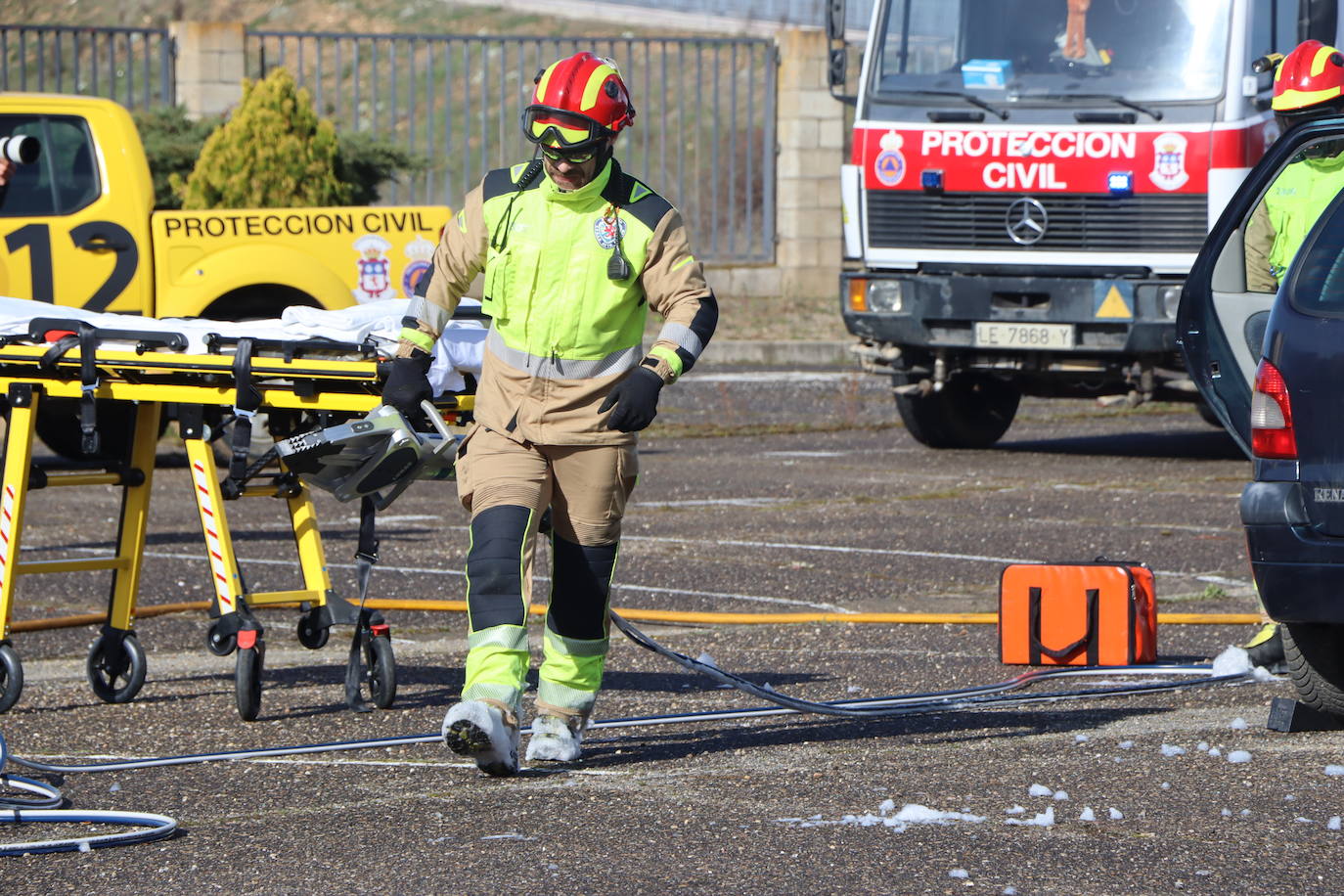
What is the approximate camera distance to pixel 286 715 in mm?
6664

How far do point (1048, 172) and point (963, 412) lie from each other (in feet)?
6.51

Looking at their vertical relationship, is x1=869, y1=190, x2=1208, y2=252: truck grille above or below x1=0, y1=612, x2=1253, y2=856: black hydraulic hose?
above

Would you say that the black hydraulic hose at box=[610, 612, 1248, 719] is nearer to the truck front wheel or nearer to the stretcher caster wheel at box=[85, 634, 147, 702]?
the stretcher caster wheel at box=[85, 634, 147, 702]

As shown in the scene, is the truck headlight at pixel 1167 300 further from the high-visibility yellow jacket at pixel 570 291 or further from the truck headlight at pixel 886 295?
the high-visibility yellow jacket at pixel 570 291

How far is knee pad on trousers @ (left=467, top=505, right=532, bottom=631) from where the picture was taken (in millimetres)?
5746

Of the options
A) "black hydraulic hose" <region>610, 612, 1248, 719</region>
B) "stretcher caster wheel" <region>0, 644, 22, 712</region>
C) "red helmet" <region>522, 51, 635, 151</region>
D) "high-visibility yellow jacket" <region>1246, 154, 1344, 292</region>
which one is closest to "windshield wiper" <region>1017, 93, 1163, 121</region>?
"high-visibility yellow jacket" <region>1246, 154, 1344, 292</region>

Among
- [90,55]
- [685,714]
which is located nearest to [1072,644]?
[685,714]

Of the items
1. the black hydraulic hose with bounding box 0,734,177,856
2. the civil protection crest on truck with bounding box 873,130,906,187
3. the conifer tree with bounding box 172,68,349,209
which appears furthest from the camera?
the conifer tree with bounding box 172,68,349,209

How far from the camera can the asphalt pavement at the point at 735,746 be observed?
482cm

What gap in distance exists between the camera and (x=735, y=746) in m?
6.15

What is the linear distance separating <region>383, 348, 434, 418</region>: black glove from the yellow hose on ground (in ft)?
7.42

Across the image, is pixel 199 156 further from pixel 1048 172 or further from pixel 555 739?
pixel 555 739

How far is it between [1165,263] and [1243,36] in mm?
1289

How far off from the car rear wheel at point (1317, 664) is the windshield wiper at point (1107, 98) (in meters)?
6.79
